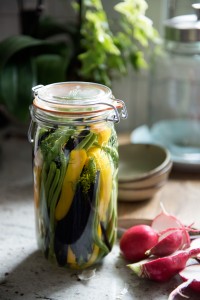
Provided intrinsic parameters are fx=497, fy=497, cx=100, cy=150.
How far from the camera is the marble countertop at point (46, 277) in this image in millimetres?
622

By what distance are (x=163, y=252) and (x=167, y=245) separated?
11 mm

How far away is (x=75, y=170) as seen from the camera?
0.61 meters

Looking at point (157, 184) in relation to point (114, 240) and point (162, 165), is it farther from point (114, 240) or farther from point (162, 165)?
point (114, 240)

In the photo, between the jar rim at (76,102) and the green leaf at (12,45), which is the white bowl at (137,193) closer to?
the jar rim at (76,102)

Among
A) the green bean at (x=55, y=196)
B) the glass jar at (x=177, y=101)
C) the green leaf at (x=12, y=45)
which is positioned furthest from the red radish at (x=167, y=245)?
the green leaf at (x=12, y=45)

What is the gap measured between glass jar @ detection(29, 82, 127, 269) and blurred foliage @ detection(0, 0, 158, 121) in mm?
226

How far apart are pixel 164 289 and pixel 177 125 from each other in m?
0.46

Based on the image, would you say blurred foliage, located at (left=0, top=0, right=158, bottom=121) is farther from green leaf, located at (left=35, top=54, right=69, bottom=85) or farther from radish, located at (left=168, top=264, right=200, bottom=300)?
radish, located at (left=168, top=264, right=200, bottom=300)

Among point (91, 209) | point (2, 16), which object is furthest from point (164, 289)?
point (2, 16)

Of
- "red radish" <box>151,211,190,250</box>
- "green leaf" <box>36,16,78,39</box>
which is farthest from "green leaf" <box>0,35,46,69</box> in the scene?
"red radish" <box>151,211,190,250</box>

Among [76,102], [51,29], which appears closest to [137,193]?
[76,102]

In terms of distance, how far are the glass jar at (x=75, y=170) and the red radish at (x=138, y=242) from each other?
0.08 feet

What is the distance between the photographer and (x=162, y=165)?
811 millimetres

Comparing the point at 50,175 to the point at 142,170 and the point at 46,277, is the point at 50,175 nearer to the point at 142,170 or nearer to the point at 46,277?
the point at 46,277
